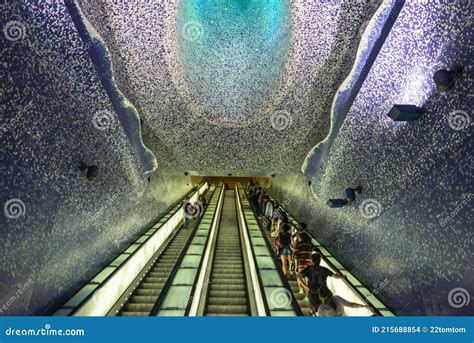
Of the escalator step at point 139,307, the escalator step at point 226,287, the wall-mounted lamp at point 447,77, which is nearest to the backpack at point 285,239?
the escalator step at point 226,287

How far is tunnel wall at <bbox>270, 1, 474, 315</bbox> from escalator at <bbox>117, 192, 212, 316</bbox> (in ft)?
10.7

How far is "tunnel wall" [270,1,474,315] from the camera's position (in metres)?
2.36

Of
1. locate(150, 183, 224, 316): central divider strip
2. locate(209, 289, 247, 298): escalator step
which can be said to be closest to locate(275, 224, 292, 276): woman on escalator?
locate(209, 289, 247, 298): escalator step

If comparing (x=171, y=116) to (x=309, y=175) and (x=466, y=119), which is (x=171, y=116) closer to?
(x=309, y=175)

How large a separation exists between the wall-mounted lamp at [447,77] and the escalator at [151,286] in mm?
4171

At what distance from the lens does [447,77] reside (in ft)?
7.58

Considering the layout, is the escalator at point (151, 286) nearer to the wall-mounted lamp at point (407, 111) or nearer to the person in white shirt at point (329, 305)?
the person in white shirt at point (329, 305)

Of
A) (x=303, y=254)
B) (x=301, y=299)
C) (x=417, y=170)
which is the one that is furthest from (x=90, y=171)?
(x=417, y=170)

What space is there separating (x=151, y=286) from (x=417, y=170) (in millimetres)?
4293

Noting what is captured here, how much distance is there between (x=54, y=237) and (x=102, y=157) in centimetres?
147

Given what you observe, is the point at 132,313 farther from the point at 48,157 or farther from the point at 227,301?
the point at 48,157

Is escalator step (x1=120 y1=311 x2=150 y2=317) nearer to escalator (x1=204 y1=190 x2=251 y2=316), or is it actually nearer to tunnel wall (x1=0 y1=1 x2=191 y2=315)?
tunnel wall (x1=0 y1=1 x2=191 y2=315)

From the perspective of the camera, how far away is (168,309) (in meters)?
3.74

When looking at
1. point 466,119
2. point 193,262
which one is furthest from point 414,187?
point 193,262
